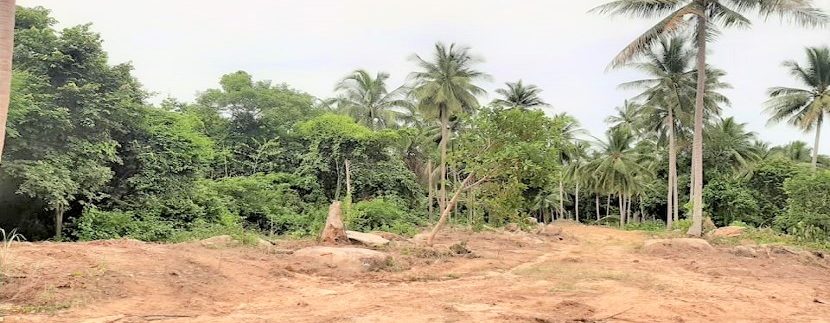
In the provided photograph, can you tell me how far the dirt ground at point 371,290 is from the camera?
6.41 metres

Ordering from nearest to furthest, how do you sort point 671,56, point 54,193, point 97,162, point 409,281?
point 409,281 < point 54,193 < point 97,162 < point 671,56

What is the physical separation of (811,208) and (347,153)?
786 inches

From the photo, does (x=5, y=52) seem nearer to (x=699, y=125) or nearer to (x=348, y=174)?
(x=699, y=125)

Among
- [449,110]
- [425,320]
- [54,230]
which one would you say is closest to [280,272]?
[425,320]

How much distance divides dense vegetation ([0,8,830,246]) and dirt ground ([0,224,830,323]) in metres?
4.68

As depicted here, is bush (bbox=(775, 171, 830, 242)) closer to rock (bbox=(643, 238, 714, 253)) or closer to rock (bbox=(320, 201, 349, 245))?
rock (bbox=(643, 238, 714, 253))

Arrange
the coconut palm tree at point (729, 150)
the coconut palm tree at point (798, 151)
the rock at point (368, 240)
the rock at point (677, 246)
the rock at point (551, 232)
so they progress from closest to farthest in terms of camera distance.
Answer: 1. the rock at point (368, 240)
2. the rock at point (677, 246)
3. the rock at point (551, 232)
4. the coconut palm tree at point (729, 150)
5. the coconut palm tree at point (798, 151)

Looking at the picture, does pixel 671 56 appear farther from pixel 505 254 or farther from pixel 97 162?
pixel 97 162

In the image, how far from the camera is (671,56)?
28688 mm

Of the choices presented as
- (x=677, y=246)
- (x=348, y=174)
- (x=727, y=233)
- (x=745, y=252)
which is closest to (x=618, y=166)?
(x=727, y=233)

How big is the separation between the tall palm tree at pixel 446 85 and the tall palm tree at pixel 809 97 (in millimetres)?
16314

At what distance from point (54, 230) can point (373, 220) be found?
12.8m

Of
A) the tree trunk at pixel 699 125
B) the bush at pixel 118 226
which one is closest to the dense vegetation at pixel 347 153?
the bush at pixel 118 226

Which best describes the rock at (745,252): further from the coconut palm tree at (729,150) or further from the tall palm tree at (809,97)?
the coconut palm tree at (729,150)
